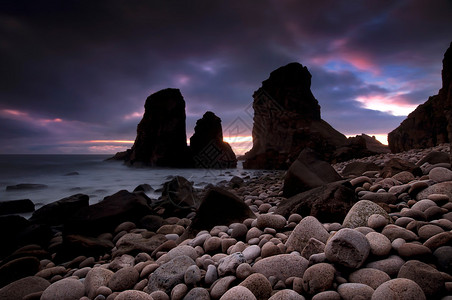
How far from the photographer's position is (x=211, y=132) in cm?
3522

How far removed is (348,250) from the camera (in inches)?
58.2

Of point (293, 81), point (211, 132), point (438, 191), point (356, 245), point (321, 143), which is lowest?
point (356, 245)

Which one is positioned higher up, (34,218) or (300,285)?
(300,285)

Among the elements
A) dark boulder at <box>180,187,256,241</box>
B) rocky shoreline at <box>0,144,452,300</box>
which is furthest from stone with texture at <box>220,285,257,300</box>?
dark boulder at <box>180,187,256,241</box>

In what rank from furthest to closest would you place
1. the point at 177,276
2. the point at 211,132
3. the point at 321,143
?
the point at 211,132 < the point at 321,143 < the point at 177,276

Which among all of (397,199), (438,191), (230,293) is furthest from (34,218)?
(438,191)

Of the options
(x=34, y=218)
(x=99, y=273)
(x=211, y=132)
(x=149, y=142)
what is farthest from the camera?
(x=211, y=132)

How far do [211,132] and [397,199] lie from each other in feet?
108

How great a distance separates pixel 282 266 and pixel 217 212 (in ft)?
5.20

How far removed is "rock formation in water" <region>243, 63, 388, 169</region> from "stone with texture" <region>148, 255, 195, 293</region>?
1861cm

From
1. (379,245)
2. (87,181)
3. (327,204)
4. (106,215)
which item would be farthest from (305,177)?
(87,181)

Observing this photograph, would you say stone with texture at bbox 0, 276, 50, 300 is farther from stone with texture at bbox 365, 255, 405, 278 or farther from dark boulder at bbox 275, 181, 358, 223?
stone with texture at bbox 365, 255, 405, 278

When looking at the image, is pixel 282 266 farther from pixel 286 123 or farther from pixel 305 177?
pixel 286 123

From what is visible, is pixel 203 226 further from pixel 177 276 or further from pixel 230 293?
pixel 230 293
